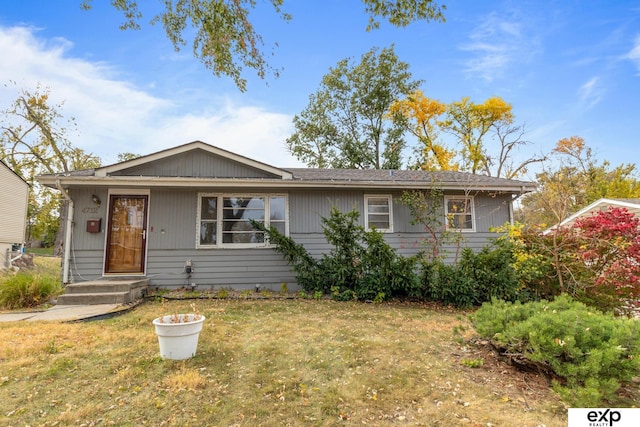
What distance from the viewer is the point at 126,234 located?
7680 millimetres

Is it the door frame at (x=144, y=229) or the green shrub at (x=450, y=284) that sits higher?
the door frame at (x=144, y=229)

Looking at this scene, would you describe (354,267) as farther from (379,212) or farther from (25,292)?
(25,292)

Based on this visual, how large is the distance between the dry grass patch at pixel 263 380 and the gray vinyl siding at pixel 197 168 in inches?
165

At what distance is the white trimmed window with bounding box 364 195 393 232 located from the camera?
Answer: 8.52 metres

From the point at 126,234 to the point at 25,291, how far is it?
2.09m

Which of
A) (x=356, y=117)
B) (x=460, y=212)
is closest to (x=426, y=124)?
(x=356, y=117)

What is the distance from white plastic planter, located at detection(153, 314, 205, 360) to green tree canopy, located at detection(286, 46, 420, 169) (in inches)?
740

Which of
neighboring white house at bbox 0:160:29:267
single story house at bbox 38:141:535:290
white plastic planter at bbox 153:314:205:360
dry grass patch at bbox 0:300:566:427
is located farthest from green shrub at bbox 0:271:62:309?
neighboring white house at bbox 0:160:29:267

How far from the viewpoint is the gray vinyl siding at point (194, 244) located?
747 cm

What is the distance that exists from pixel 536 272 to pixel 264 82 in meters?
6.34

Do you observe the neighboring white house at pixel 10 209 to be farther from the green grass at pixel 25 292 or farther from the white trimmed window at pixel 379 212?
the white trimmed window at pixel 379 212

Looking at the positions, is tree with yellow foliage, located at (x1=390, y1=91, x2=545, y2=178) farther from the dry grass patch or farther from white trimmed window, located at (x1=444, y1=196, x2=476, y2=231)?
the dry grass patch

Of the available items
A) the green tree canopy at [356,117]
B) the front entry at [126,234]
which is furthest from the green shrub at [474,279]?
the green tree canopy at [356,117]

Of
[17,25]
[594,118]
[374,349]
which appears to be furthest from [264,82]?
[594,118]
